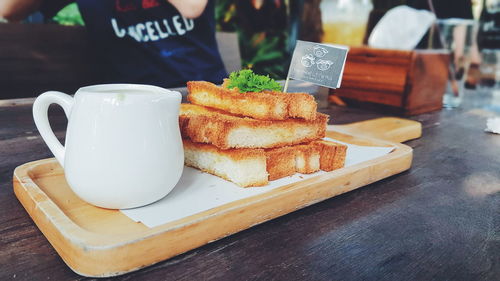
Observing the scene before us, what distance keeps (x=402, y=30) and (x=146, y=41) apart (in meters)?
1.65

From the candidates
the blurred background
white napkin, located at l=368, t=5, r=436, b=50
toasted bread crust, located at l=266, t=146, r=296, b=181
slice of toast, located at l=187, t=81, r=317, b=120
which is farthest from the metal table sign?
the blurred background

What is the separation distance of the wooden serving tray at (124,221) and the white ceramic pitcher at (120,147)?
0.06m

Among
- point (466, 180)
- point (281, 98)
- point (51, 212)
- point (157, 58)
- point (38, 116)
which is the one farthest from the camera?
point (157, 58)

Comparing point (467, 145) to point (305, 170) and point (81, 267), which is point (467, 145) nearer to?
point (305, 170)

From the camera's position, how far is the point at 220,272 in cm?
62

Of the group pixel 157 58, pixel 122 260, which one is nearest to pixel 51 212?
pixel 122 260

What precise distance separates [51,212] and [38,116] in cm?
22

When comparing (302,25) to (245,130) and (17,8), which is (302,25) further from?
(245,130)

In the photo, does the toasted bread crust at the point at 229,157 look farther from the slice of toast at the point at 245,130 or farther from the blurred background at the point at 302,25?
the blurred background at the point at 302,25

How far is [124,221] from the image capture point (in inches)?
28.1

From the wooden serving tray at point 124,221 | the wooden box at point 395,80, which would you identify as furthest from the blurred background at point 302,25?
the wooden serving tray at point 124,221

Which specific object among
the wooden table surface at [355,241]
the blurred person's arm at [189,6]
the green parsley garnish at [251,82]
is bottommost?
the wooden table surface at [355,241]

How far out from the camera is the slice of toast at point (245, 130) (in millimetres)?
912

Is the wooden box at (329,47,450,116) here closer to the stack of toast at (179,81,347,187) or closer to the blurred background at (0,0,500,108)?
the stack of toast at (179,81,347,187)
